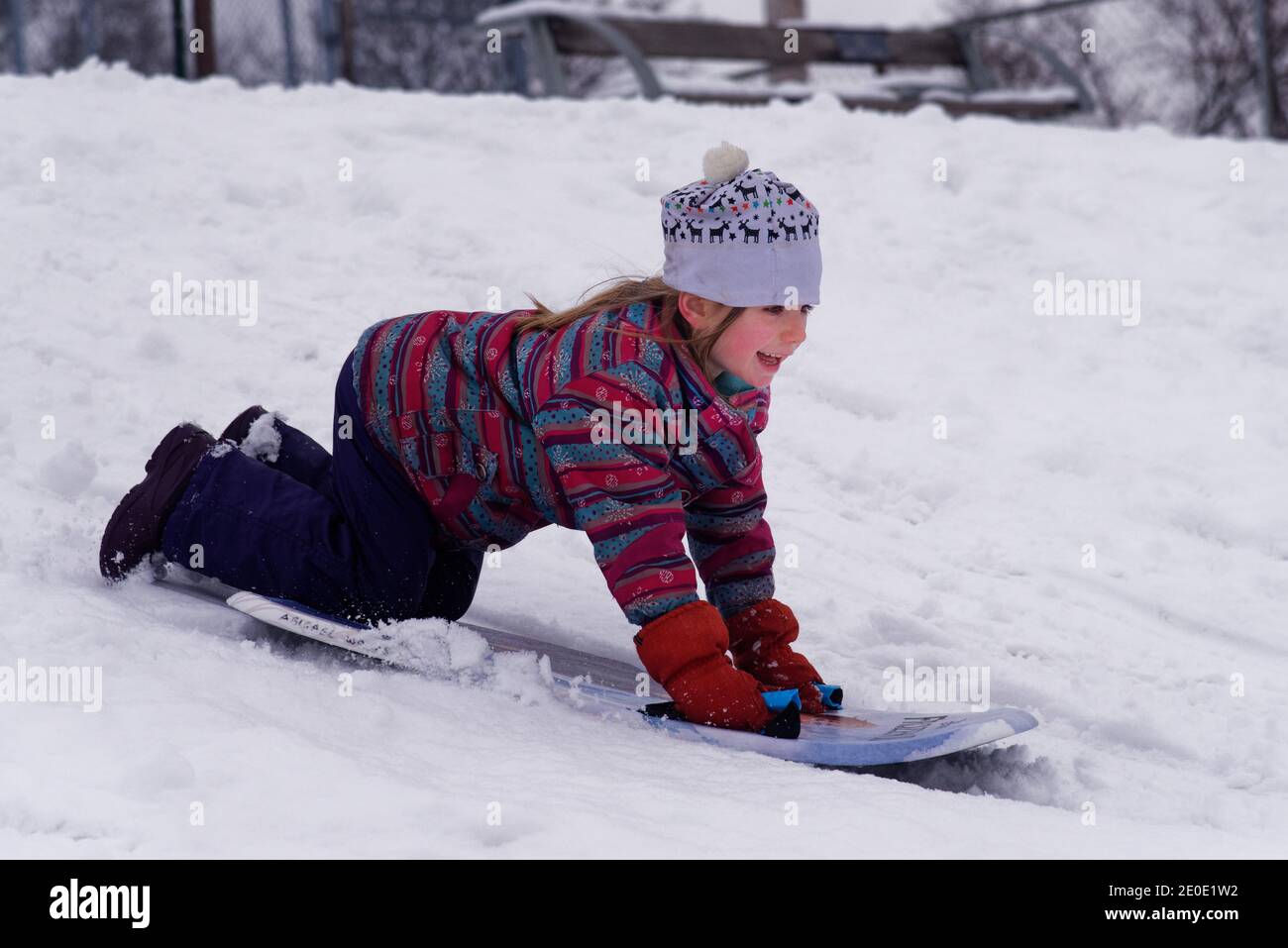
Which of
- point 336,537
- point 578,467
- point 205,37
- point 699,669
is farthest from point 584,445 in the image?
point 205,37

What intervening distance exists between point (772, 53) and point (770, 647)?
6433 millimetres

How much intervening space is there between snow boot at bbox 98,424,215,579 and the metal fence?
4.20m

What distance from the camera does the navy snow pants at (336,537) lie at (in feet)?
9.30

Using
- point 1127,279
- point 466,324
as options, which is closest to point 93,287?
point 466,324

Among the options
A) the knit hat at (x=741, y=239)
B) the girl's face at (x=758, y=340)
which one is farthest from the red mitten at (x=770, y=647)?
the knit hat at (x=741, y=239)

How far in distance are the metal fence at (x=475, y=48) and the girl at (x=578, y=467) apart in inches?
174

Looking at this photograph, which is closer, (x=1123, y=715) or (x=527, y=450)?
(x=527, y=450)

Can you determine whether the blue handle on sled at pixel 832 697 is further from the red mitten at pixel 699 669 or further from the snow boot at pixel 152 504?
the snow boot at pixel 152 504

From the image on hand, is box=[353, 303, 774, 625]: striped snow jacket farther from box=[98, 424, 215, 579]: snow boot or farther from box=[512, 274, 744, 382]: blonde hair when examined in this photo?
box=[98, 424, 215, 579]: snow boot

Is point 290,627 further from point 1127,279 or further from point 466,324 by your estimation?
point 1127,279

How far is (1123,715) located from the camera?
113 inches

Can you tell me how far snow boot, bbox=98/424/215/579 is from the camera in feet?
9.39

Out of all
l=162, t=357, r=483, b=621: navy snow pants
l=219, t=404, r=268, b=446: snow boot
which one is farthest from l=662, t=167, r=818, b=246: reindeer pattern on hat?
l=219, t=404, r=268, b=446: snow boot
